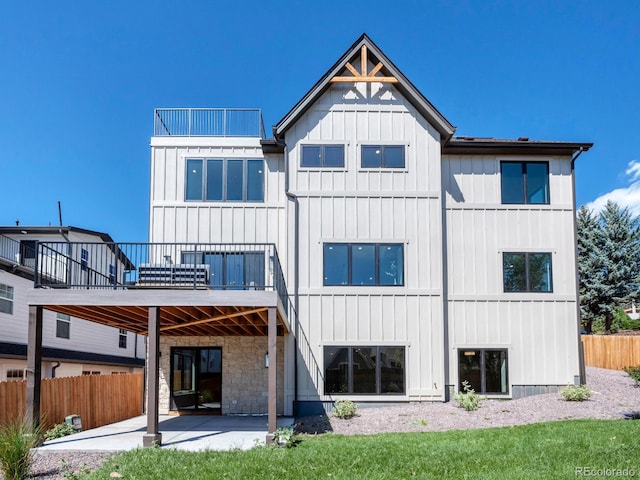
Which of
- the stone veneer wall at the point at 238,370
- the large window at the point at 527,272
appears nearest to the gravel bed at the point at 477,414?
the stone veneer wall at the point at 238,370

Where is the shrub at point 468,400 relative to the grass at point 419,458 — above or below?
below

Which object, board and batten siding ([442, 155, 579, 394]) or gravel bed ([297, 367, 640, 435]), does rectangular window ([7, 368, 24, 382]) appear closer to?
gravel bed ([297, 367, 640, 435])

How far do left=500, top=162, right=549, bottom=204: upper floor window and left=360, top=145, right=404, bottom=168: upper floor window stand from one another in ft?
10.0

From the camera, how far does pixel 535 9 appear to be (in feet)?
62.8

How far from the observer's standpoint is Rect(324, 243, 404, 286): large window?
49.8 ft

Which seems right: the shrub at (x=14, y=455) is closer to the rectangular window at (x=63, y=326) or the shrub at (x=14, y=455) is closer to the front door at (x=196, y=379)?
the front door at (x=196, y=379)

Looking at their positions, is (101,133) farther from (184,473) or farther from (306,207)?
(184,473)

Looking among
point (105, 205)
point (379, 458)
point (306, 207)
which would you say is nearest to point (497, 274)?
point (306, 207)

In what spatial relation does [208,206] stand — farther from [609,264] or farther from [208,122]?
[609,264]

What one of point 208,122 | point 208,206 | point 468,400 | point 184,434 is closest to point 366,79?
point 208,122

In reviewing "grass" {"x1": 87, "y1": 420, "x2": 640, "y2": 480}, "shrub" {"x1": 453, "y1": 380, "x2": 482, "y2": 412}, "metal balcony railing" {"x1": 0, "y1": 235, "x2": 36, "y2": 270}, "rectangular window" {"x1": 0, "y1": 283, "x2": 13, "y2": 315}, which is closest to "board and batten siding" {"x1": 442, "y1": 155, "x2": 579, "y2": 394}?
"shrub" {"x1": 453, "y1": 380, "x2": 482, "y2": 412}

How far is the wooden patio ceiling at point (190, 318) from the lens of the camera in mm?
11224

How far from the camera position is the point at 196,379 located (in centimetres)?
1571

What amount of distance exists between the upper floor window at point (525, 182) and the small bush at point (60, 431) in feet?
40.1
